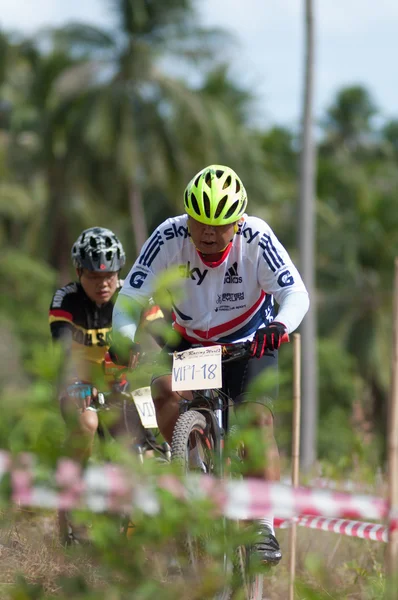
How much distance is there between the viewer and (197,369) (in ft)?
15.0

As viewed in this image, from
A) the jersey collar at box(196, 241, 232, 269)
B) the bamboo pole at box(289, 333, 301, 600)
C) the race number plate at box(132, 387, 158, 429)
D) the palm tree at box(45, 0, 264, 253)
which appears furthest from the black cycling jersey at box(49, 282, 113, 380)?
the palm tree at box(45, 0, 264, 253)

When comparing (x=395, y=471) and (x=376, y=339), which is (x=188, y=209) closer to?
(x=395, y=471)

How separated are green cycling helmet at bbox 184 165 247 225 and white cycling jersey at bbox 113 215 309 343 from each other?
19 cm

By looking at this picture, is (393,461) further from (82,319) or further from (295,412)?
(82,319)

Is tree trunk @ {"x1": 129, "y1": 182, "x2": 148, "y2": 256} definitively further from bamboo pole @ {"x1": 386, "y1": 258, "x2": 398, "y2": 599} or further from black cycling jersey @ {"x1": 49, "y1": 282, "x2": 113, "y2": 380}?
bamboo pole @ {"x1": 386, "y1": 258, "x2": 398, "y2": 599}

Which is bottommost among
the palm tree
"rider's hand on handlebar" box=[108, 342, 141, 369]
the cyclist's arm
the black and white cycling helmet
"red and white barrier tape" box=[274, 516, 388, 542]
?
"red and white barrier tape" box=[274, 516, 388, 542]

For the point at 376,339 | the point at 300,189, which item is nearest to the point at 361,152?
the point at 376,339

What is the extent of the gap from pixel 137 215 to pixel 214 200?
31077mm

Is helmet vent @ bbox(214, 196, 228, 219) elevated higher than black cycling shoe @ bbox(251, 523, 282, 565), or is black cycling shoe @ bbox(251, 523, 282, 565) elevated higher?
helmet vent @ bbox(214, 196, 228, 219)

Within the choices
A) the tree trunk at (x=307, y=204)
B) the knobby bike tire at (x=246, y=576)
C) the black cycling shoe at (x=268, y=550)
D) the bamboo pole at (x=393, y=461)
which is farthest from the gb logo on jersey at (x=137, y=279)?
the tree trunk at (x=307, y=204)

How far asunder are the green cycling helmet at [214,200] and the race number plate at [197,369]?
60cm

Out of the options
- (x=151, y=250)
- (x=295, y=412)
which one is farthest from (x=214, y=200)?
(x=295, y=412)

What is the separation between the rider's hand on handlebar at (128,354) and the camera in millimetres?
2926

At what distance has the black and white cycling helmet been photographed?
6.16 meters
